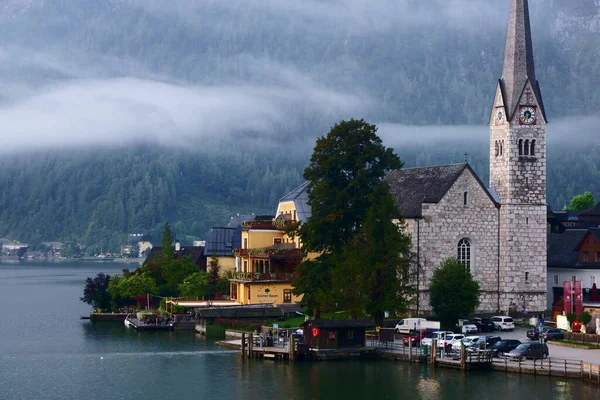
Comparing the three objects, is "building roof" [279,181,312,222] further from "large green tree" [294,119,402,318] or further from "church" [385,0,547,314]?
"large green tree" [294,119,402,318]

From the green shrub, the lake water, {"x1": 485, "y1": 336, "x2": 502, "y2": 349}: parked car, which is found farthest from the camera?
the green shrub

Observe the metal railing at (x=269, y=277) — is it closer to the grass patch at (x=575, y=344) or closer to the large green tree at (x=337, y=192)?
the large green tree at (x=337, y=192)

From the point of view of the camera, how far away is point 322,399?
71.3 m

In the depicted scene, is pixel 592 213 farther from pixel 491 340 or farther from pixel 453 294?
pixel 491 340

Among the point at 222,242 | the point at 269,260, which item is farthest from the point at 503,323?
the point at 222,242

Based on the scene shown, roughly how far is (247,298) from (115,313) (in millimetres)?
18700

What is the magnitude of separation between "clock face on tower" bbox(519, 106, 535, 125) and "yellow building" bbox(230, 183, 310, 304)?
76.0 ft

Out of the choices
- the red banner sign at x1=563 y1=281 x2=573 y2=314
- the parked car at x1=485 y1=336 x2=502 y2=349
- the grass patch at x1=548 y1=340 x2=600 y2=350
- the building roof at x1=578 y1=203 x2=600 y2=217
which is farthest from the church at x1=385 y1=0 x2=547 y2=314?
the building roof at x1=578 y1=203 x2=600 y2=217

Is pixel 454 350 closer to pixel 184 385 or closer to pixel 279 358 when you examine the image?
pixel 279 358

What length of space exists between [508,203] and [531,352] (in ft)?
87.4

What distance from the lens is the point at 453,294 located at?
9812 centimetres

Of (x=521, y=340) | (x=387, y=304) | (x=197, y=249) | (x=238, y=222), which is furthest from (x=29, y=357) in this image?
(x=238, y=222)

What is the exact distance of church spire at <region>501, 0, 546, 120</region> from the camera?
105 meters

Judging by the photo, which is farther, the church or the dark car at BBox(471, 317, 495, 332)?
the church
